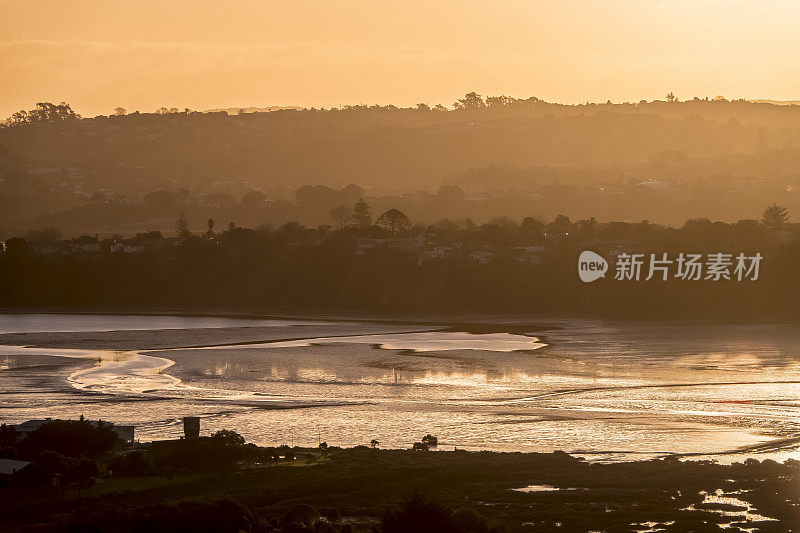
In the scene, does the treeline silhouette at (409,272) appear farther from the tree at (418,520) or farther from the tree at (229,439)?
the tree at (418,520)

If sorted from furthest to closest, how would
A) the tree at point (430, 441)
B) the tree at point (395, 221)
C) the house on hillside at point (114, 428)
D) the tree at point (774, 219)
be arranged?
1. the tree at point (395, 221)
2. the tree at point (774, 219)
3. the tree at point (430, 441)
4. the house on hillside at point (114, 428)

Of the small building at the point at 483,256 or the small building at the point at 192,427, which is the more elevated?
the small building at the point at 483,256

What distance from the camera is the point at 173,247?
108 meters

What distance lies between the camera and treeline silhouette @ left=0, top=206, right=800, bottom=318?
82625 millimetres

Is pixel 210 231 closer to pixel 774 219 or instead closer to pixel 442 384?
pixel 774 219

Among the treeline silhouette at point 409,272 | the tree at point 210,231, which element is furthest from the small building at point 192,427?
the tree at point 210,231

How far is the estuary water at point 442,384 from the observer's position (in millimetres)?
33906

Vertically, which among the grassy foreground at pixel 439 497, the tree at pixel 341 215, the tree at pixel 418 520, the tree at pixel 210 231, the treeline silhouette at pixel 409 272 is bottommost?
the grassy foreground at pixel 439 497

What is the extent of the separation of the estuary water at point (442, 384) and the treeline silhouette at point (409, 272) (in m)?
11.0

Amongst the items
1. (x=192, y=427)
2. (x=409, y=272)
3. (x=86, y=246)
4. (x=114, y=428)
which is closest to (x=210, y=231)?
(x=86, y=246)

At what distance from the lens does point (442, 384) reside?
4522 centimetres

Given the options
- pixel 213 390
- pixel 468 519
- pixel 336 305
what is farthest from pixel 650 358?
pixel 336 305

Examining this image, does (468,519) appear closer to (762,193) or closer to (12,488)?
(12,488)

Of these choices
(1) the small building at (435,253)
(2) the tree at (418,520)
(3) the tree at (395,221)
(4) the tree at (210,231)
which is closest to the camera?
(2) the tree at (418,520)
